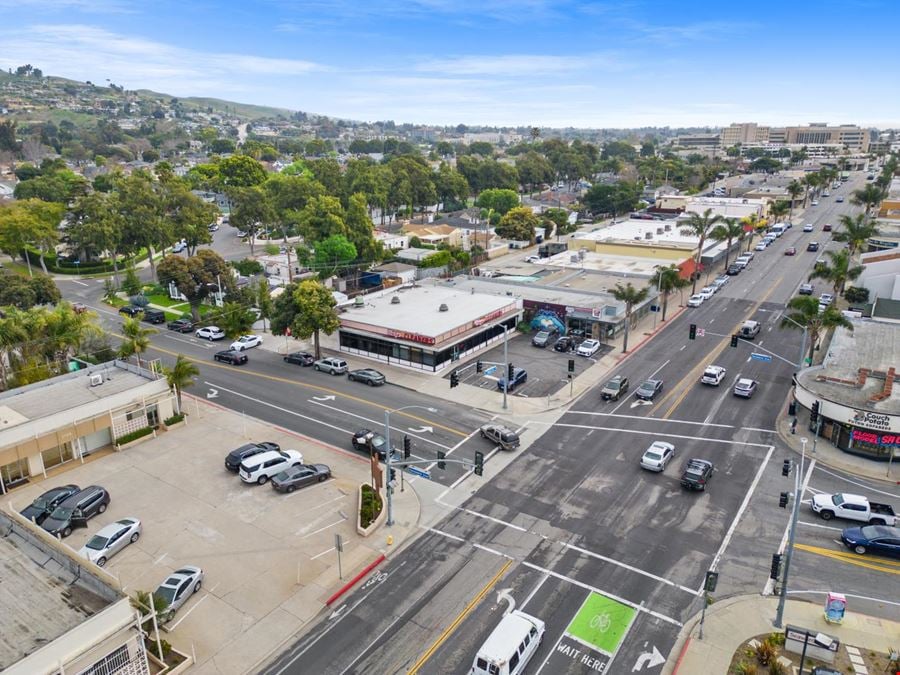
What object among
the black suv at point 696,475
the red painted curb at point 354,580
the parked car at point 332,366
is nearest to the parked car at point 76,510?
the red painted curb at point 354,580

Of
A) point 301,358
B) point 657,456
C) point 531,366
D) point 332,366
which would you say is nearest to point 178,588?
→ point 657,456

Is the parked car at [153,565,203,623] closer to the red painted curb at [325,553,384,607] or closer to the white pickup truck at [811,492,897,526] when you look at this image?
the red painted curb at [325,553,384,607]

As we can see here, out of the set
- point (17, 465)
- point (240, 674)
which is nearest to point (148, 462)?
point (17, 465)

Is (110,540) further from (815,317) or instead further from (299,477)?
(815,317)

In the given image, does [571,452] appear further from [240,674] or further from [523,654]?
[240,674]

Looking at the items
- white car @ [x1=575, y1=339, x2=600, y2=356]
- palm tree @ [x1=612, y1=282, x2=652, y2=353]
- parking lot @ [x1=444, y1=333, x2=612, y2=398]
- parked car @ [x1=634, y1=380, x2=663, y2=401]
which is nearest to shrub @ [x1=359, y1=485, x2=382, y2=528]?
parking lot @ [x1=444, y1=333, x2=612, y2=398]

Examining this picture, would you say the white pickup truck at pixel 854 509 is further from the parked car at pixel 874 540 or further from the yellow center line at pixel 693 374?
the yellow center line at pixel 693 374
